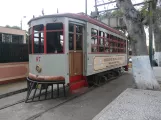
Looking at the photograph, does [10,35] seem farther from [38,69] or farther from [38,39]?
[38,69]

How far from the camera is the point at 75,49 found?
7023 millimetres

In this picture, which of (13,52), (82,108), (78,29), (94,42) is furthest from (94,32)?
(13,52)

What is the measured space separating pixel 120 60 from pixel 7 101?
7.85 meters

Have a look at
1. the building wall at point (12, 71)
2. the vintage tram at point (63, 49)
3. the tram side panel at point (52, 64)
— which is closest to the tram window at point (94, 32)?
the vintage tram at point (63, 49)

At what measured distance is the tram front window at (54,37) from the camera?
6.46 m

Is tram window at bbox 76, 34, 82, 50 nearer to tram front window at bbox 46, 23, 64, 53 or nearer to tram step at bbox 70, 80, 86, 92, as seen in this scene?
tram front window at bbox 46, 23, 64, 53

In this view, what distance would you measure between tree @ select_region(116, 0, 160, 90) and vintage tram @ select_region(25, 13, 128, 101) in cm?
158

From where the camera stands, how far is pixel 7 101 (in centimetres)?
662

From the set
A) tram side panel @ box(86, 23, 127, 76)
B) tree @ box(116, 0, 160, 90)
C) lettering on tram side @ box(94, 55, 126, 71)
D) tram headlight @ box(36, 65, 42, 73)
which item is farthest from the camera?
lettering on tram side @ box(94, 55, 126, 71)

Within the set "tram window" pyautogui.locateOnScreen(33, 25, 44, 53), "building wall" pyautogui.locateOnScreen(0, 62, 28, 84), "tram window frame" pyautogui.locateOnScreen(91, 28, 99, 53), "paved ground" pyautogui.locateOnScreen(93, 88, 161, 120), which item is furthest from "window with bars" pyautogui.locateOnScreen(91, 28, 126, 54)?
"building wall" pyautogui.locateOnScreen(0, 62, 28, 84)

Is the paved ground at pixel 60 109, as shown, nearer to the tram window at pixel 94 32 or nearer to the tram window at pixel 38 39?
the tram window at pixel 38 39

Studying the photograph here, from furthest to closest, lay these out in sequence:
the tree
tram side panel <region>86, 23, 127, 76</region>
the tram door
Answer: tram side panel <region>86, 23, 127, 76</region> → the tree → the tram door

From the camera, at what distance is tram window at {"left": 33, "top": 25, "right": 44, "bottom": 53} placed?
21.9ft

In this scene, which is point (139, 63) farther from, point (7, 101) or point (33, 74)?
point (7, 101)
